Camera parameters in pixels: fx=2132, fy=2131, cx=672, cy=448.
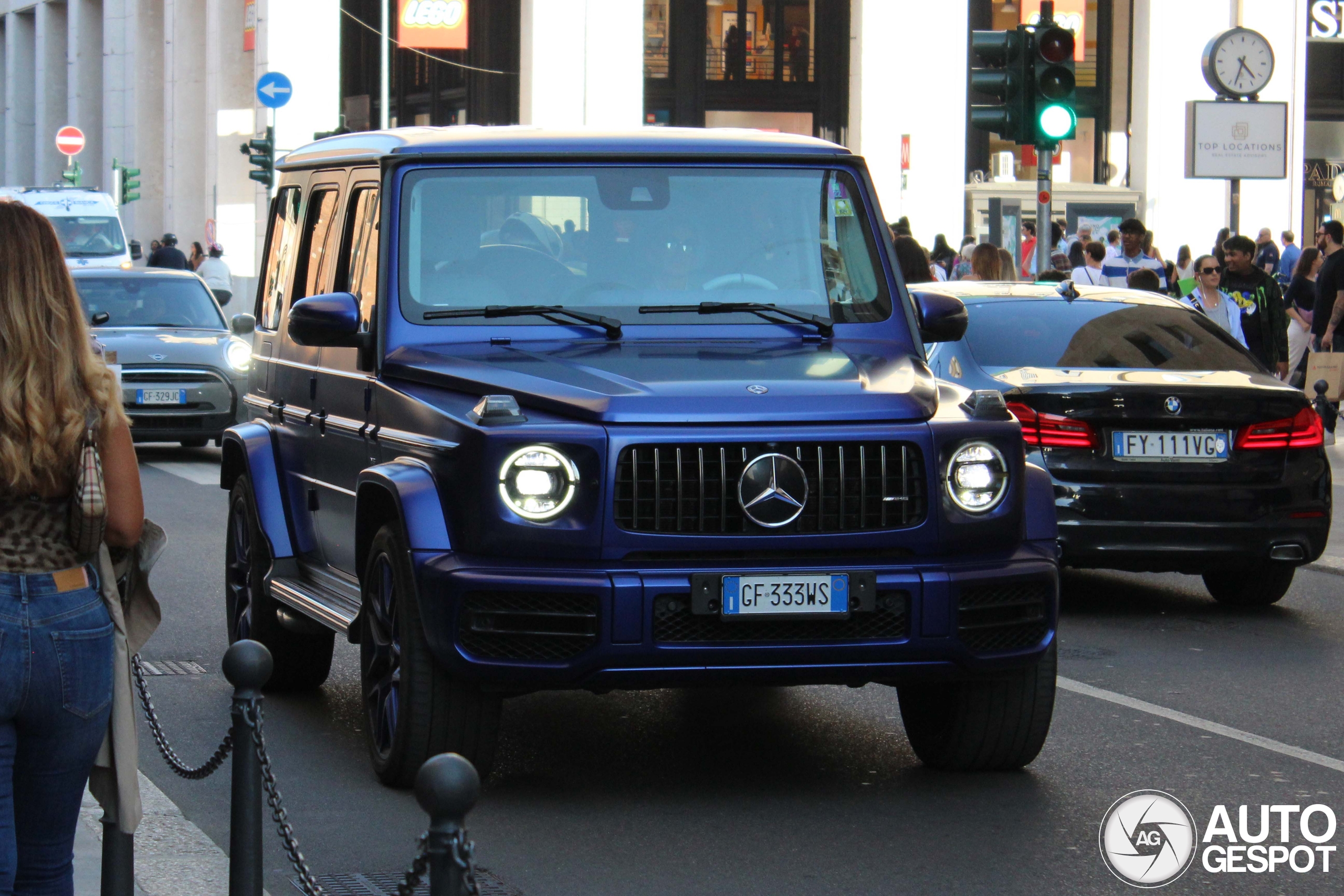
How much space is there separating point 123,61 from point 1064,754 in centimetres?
5386

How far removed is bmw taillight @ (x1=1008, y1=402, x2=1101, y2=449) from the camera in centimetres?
948

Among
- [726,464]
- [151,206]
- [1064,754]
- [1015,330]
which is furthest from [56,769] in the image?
[151,206]

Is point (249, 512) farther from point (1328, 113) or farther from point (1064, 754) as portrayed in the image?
point (1328, 113)

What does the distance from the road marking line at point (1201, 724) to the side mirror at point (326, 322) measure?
9.21 feet

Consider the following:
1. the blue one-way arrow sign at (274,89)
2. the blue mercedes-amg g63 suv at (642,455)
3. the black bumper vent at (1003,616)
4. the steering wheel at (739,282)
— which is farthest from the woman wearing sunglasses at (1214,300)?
the blue one-way arrow sign at (274,89)

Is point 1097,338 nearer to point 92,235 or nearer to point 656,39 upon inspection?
point 92,235

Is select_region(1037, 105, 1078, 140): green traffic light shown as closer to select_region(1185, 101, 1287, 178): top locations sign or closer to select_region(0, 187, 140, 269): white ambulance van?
select_region(1185, 101, 1287, 178): top locations sign

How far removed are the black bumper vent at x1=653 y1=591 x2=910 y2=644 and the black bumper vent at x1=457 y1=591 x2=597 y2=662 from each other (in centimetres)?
20

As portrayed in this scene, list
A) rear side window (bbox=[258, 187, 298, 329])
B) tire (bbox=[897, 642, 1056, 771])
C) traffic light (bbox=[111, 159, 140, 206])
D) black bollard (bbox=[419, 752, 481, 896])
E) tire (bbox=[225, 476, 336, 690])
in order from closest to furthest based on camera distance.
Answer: black bollard (bbox=[419, 752, 481, 896]) < tire (bbox=[897, 642, 1056, 771]) < tire (bbox=[225, 476, 336, 690]) < rear side window (bbox=[258, 187, 298, 329]) < traffic light (bbox=[111, 159, 140, 206])

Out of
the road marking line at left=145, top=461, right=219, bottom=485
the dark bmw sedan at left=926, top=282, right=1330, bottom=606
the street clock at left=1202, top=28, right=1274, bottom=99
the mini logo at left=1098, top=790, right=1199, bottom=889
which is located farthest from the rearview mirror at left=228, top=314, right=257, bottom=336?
the street clock at left=1202, top=28, right=1274, bottom=99

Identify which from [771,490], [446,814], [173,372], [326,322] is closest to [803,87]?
[173,372]

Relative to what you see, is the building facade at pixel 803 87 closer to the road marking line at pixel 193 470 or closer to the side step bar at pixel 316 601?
the road marking line at pixel 193 470

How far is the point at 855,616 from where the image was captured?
577cm

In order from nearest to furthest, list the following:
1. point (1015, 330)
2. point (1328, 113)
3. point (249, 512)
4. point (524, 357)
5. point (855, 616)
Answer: point (855, 616), point (524, 357), point (249, 512), point (1015, 330), point (1328, 113)
